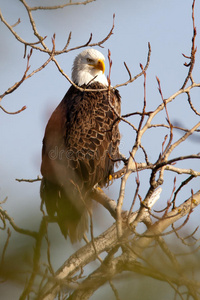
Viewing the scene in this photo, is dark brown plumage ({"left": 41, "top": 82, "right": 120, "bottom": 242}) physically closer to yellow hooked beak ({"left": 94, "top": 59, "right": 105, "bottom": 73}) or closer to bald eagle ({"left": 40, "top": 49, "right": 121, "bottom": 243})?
bald eagle ({"left": 40, "top": 49, "right": 121, "bottom": 243})

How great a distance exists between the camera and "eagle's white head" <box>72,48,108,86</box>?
638 centimetres

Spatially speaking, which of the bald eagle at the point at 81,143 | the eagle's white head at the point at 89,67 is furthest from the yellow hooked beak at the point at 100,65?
the bald eagle at the point at 81,143

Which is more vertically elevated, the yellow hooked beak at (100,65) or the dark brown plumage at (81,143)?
the yellow hooked beak at (100,65)

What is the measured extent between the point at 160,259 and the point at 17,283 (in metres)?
0.49

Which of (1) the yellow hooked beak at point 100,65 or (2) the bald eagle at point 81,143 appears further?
(1) the yellow hooked beak at point 100,65

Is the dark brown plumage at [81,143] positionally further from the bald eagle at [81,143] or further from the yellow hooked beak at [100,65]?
the yellow hooked beak at [100,65]

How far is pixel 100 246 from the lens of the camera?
3672 millimetres

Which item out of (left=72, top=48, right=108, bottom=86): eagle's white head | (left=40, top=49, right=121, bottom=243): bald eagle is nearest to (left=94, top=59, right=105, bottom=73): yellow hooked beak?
(left=72, top=48, right=108, bottom=86): eagle's white head

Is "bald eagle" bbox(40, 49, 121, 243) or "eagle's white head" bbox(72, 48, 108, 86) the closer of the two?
"bald eagle" bbox(40, 49, 121, 243)

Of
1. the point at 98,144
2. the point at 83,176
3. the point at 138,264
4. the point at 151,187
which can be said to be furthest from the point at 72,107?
the point at 138,264

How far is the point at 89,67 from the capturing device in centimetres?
653

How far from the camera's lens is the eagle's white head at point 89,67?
6.38 m

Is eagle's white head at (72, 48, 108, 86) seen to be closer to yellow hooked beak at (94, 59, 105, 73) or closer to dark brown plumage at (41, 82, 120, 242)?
yellow hooked beak at (94, 59, 105, 73)

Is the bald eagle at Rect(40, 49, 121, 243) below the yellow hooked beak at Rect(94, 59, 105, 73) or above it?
below
